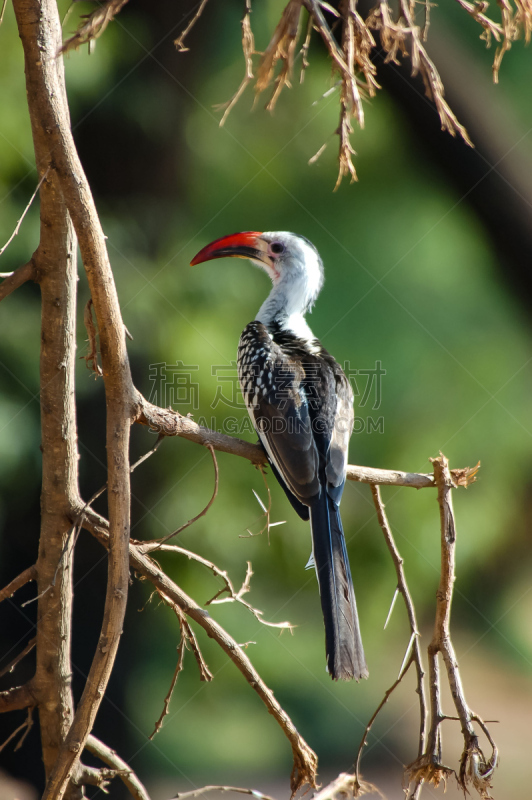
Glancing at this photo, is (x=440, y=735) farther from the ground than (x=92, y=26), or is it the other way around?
(x=92, y=26)

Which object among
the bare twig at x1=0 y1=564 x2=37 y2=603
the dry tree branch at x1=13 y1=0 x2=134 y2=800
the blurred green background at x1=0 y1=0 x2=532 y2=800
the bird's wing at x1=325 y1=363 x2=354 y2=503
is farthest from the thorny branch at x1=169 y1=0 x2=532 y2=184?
the blurred green background at x1=0 y1=0 x2=532 y2=800

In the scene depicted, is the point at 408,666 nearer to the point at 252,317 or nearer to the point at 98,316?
the point at 98,316

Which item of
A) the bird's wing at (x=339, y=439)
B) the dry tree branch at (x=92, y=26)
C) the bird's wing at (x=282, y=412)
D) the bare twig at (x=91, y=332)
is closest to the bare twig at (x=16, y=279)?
the bare twig at (x=91, y=332)

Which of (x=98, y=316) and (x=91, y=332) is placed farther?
(x=91, y=332)

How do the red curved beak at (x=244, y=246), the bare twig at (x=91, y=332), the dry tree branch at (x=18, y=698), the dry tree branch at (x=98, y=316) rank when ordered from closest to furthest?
1. the dry tree branch at (x=98, y=316)
2. the bare twig at (x=91, y=332)
3. the dry tree branch at (x=18, y=698)
4. the red curved beak at (x=244, y=246)

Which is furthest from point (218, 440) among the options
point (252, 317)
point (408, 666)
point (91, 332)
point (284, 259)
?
point (252, 317)

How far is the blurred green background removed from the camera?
3209 mm

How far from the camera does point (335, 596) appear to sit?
1.71 meters

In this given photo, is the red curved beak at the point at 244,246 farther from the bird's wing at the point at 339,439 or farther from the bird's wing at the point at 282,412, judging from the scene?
the bird's wing at the point at 339,439

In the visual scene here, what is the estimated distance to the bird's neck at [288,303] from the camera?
8.76 feet

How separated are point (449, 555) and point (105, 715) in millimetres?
2466

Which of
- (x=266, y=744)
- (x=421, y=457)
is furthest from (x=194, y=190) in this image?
(x=266, y=744)

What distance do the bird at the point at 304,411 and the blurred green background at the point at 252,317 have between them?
0.68 metres

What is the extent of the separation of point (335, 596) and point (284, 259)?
1.55m
